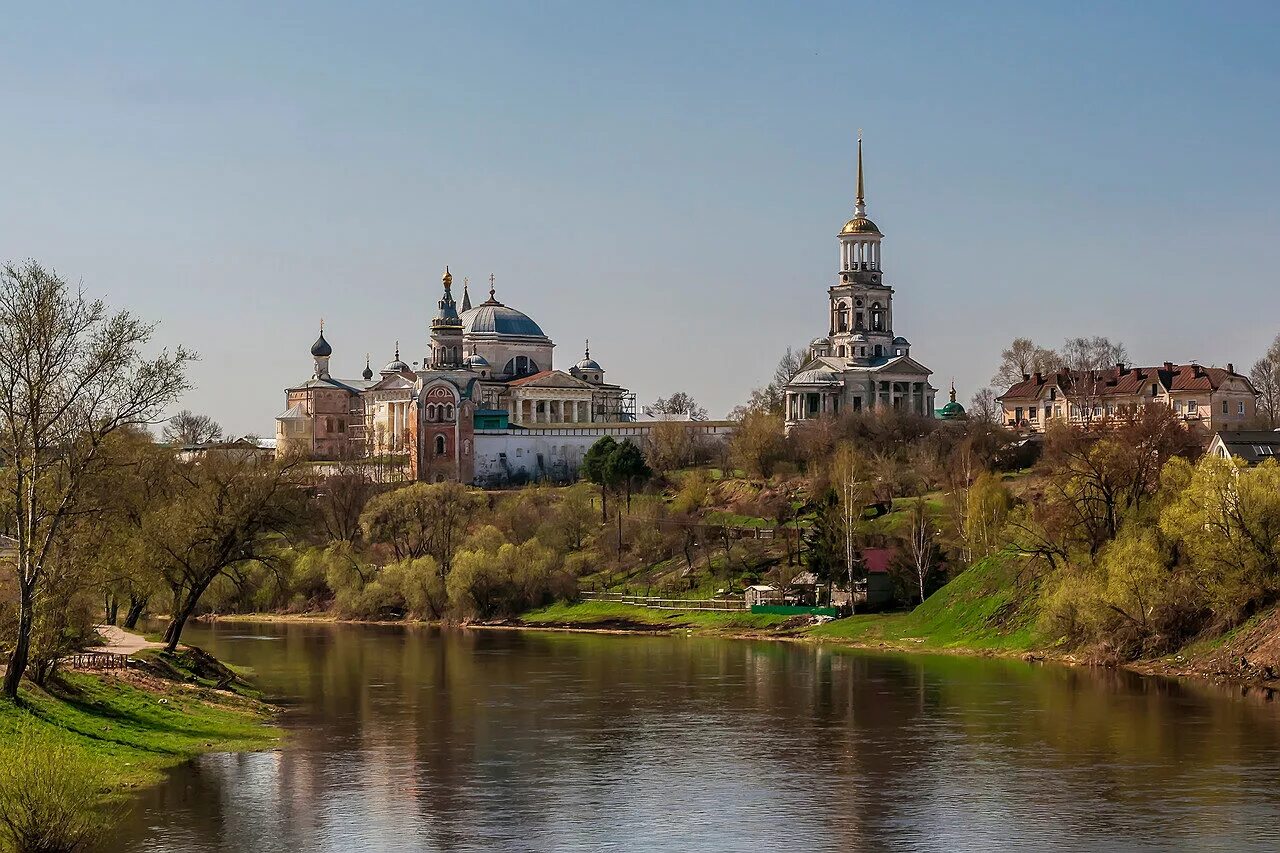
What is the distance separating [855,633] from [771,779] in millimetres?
31217

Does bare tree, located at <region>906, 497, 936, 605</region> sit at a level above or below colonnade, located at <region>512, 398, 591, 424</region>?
below

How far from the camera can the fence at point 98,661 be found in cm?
3869

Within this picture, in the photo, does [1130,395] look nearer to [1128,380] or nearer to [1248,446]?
[1128,380]

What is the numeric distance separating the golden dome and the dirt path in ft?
250

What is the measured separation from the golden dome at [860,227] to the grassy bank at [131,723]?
81836mm

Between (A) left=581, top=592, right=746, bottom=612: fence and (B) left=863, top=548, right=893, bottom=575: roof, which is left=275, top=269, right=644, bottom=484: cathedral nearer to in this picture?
(A) left=581, top=592, right=746, bottom=612: fence

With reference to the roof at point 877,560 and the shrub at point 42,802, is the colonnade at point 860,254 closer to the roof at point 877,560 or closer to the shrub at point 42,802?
the roof at point 877,560

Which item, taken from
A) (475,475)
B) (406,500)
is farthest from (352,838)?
(475,475)

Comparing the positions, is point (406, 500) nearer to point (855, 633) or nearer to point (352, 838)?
point (855, 633)

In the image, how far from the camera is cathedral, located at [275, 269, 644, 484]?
110m

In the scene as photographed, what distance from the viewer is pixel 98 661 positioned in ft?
129

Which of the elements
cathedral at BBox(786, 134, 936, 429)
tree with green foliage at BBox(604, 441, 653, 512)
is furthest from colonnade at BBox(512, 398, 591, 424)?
tree with green foliage at BBox(604, 441, 653, 512)

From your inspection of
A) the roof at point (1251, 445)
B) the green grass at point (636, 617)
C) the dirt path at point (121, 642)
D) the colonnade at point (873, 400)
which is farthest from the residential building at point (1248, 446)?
the colonnade at point (873, 400)

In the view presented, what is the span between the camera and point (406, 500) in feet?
275
